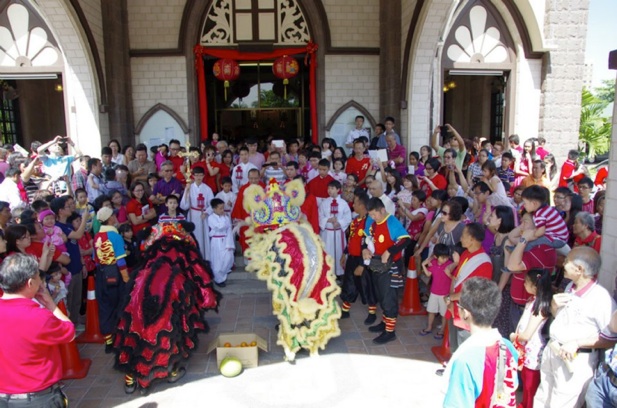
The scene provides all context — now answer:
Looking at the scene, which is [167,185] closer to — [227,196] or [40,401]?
[227,196]

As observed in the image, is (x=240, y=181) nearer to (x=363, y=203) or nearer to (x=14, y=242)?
(x=363, y=203)

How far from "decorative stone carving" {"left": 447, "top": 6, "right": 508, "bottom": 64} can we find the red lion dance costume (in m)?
7.88

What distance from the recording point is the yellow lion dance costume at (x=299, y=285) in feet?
15.8

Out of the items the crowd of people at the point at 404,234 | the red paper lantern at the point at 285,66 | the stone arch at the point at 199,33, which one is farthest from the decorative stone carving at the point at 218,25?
the crowd of people at the point at 404,234

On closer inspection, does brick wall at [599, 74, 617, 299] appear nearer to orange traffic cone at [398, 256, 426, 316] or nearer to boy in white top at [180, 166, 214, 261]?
orange traffic cone at [398, 256, 426, 316]

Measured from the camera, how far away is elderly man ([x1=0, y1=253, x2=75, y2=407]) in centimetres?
298

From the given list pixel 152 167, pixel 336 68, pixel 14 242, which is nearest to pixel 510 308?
pixel 14 242

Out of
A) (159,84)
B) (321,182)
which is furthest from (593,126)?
(159,84)

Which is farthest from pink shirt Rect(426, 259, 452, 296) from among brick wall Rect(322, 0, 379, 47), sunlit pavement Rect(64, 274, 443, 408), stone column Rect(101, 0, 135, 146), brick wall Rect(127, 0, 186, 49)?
brick wall Rect(127, 0, 186, 49)

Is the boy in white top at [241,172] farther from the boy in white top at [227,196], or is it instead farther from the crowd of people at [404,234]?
the boy in white top at [227,196]

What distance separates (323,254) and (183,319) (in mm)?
1553

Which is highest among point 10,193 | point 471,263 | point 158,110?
point 158,110

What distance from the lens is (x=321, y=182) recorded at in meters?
7.44

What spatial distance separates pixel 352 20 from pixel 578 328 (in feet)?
29.7
